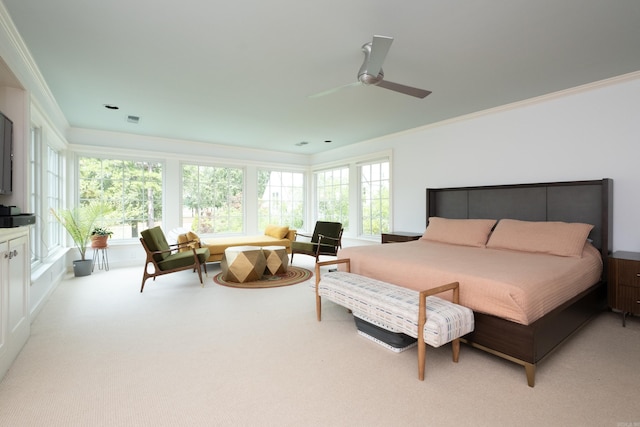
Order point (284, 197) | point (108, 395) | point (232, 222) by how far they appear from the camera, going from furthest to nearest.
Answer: point (284, 197) → point (232, 222) → point (108, 395)

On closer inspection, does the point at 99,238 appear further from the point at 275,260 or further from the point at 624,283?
the point at 624,283

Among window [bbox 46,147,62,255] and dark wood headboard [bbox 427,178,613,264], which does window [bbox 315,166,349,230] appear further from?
window [bbox 46,147,62,255]

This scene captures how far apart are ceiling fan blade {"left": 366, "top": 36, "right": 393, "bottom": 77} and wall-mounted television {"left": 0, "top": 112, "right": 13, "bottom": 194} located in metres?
2.87

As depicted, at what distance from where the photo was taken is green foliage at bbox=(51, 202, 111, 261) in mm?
4676

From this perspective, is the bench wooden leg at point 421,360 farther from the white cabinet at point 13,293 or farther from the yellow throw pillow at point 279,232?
the yellow throw pillow at point 279,232

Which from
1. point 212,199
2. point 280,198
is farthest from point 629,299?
point 212,199

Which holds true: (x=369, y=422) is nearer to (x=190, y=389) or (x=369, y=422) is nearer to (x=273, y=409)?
(x=273, y=409)

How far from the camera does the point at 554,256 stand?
117 inches

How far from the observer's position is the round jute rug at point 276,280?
427 centimetres

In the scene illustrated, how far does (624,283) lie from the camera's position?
Result: 2.84m

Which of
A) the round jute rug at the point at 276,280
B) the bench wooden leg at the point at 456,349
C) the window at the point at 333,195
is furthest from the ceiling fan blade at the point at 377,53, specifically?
the window at the point at 333,195

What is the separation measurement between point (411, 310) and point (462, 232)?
223 cm

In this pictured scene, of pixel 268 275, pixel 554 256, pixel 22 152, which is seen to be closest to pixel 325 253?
pixel 268 275

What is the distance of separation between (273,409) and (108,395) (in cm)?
103
